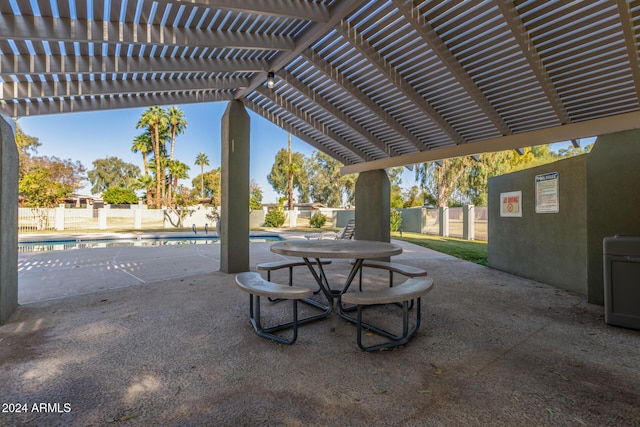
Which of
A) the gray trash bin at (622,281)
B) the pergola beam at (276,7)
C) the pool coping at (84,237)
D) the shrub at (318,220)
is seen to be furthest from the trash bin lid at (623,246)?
the shrub at (318,220)

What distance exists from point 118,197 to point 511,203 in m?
25.9

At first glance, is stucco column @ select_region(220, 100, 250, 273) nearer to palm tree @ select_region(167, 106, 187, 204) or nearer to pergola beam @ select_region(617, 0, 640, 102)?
pergola beam @ select_region(617, 0, 640, 102)

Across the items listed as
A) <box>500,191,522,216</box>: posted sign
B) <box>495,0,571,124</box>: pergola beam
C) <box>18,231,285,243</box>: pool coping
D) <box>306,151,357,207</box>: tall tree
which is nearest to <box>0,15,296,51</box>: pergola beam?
<box>495,0,571,124</box>: pergola beam

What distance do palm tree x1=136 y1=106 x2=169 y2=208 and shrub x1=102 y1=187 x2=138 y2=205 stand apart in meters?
2.94

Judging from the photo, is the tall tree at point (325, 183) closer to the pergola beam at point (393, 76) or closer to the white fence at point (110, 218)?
the white fence at point (110, 218)

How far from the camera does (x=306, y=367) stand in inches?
91.6

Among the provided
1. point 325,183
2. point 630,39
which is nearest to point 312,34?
point 630,39

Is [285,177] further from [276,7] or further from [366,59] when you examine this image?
[276,7]

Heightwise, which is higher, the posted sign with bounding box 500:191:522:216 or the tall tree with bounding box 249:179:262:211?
the tall tree with bounding box 249:179:262:211

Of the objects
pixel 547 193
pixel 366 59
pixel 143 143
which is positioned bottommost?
pixel 547 193

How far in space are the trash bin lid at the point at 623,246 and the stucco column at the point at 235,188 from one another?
5.41 metres

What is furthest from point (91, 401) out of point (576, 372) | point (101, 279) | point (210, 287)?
point (101, 279)

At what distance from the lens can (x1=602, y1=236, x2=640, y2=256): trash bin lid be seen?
3076 mm

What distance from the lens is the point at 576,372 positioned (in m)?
2.29
